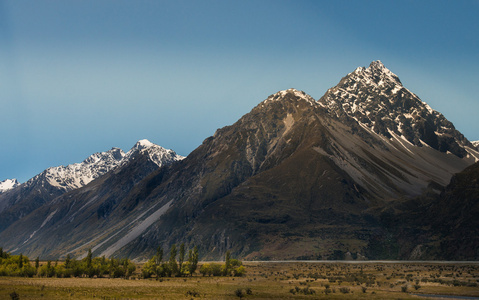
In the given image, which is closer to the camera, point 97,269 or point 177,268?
point 97,269

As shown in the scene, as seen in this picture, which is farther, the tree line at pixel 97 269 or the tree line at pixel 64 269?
the tree line at pixel 97 269

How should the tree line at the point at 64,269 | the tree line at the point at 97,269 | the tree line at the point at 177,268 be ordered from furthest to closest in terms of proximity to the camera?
1. the tree line at the point at 177,268
2. the tree line at the point at 97,269
3. the tree line at the point at 64,269

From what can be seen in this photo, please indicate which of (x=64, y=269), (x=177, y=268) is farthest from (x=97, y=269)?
(x=177, y=268)

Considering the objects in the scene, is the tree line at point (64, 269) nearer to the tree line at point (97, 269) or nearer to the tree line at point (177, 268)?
the tree line at point (97, 269)

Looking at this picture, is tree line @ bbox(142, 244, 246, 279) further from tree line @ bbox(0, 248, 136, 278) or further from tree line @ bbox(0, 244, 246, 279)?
tree line @ bbox(0, 248, 136, 278)

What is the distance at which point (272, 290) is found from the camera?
13225 cm

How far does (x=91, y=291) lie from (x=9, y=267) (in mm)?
72070

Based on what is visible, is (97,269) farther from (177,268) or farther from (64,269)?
(177,268)

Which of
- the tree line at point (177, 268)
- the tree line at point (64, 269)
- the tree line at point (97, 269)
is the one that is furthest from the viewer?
the tree line at point (177, 268)

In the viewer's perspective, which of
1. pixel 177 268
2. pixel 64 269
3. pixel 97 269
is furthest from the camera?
pixel 177 268

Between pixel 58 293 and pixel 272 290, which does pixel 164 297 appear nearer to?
pixel 58 293

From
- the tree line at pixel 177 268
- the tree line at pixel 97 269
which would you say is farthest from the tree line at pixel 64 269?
the tree line at pixel 177 268

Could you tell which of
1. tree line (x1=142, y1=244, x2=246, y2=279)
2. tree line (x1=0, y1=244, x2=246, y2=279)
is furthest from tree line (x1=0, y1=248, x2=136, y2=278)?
tree line (x1=142, y1=244, x2=246, y2=279)

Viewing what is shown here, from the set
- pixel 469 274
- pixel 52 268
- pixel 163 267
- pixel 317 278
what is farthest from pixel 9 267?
pixel 469 274
